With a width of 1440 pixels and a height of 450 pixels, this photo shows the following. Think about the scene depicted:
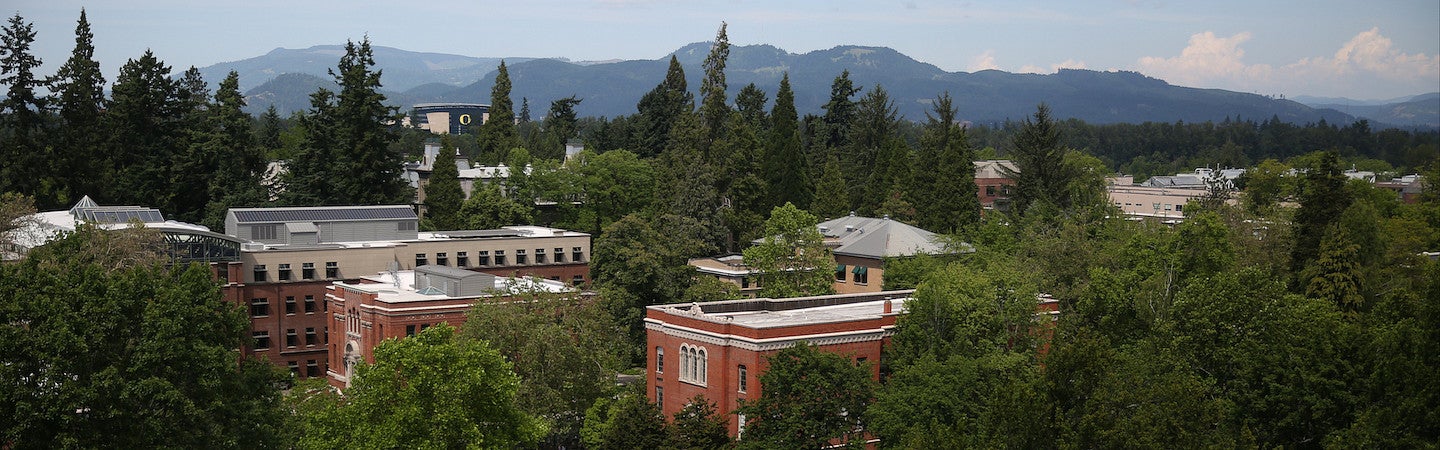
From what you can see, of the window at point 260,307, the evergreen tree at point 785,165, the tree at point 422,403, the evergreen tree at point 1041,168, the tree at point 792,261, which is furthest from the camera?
the evergreen tree at point 785,165

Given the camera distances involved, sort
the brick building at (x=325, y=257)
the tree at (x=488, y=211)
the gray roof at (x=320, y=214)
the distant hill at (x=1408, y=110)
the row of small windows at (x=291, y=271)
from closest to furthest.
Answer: the distant hill at (x=1408, y=110) < the row of small windows at (x=291, y=271) < the brick building at (x=325, y=257) < the gray roof at (x=320, y=214) < the tree at (x=488, y=211)

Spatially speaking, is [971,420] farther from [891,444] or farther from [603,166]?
[603,166]

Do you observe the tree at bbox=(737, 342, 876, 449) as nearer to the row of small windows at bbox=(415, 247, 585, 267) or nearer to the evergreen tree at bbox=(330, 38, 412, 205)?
the row of small windows at bbox=(415, 247, 585, 267)

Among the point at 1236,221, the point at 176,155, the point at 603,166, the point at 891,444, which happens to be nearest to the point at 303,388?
the point at 891,444

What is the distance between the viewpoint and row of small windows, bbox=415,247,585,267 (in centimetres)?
8744

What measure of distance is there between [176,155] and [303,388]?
38.9 m

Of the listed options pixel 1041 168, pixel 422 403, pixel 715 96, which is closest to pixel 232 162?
pixel 715 96

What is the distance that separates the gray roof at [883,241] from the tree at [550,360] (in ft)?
82.8

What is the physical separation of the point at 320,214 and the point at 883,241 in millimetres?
35196

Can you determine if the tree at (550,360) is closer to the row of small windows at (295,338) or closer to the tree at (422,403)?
the tree at (422,403)

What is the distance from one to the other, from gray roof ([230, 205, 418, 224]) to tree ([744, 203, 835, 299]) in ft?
84.7

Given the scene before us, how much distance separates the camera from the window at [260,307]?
263 ft

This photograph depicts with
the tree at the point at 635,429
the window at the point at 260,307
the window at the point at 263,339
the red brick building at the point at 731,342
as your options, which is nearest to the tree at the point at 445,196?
the window at the point at 260,307

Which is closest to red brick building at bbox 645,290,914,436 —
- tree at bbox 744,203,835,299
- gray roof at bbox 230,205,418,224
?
tree at bbox 744,203,835,299
